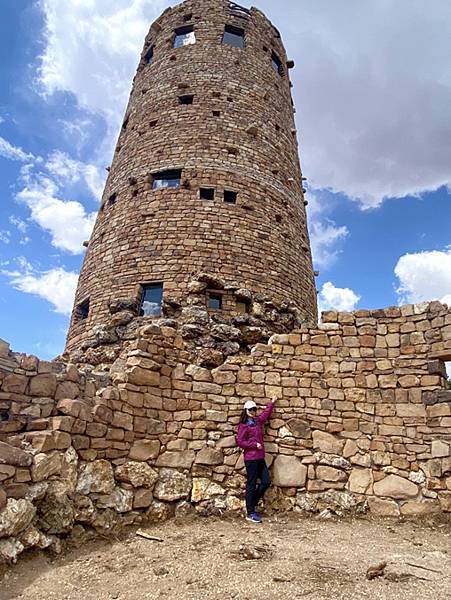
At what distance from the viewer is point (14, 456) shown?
15.2ft

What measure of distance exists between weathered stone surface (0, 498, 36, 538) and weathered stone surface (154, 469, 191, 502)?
1.88 meters

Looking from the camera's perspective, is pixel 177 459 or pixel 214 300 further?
pixel 214 300

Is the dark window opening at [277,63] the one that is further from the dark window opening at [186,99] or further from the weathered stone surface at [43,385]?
the weathered stone surface at [43,385]

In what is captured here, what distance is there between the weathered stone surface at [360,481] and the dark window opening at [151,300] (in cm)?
525

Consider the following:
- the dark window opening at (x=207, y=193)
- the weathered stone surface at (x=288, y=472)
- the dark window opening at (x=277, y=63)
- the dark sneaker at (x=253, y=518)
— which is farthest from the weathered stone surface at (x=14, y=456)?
the dark window opening at (x=277, y=63)

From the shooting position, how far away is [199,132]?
476 inches

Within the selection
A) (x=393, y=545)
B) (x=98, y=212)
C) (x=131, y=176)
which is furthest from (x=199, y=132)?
(x=393, y=545)

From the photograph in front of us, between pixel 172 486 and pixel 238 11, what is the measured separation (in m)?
16.0

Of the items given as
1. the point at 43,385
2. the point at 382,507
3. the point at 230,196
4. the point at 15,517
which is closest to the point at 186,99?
the point at 230,196

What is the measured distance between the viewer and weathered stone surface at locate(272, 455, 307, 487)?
21.1 ft

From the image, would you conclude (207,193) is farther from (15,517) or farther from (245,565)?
(245,565)

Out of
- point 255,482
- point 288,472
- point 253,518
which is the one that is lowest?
point 253,518

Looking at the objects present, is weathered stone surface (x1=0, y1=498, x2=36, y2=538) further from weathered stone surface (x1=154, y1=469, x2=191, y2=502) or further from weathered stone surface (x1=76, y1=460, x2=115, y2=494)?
weathered stone surface (x1=154, y1=469, x2=191, y2=502)

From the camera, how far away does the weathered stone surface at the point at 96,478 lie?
530 cm
